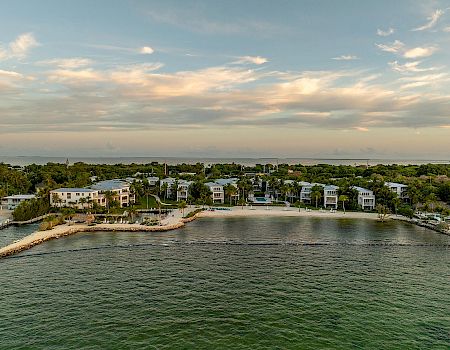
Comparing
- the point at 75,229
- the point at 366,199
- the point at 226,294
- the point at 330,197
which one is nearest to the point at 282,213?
the point at 330,197

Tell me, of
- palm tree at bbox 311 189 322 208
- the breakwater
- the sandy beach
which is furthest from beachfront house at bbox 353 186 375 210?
the breakwater

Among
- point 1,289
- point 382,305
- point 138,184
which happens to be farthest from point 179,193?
point 382,305

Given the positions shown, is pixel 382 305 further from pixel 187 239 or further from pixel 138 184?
pixel 138 184

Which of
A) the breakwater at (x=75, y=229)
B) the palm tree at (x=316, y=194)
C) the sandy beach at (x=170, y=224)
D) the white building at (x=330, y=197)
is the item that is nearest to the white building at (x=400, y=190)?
the white building at (x=330, y=197)

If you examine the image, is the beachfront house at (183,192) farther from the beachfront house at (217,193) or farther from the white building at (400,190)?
the white building at (400,190)

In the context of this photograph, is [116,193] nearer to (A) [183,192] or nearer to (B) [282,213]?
(A) [183,192]

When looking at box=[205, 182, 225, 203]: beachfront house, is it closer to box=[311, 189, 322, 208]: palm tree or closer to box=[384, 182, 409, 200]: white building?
box=[311, 189, 322, 208]: palm tree
